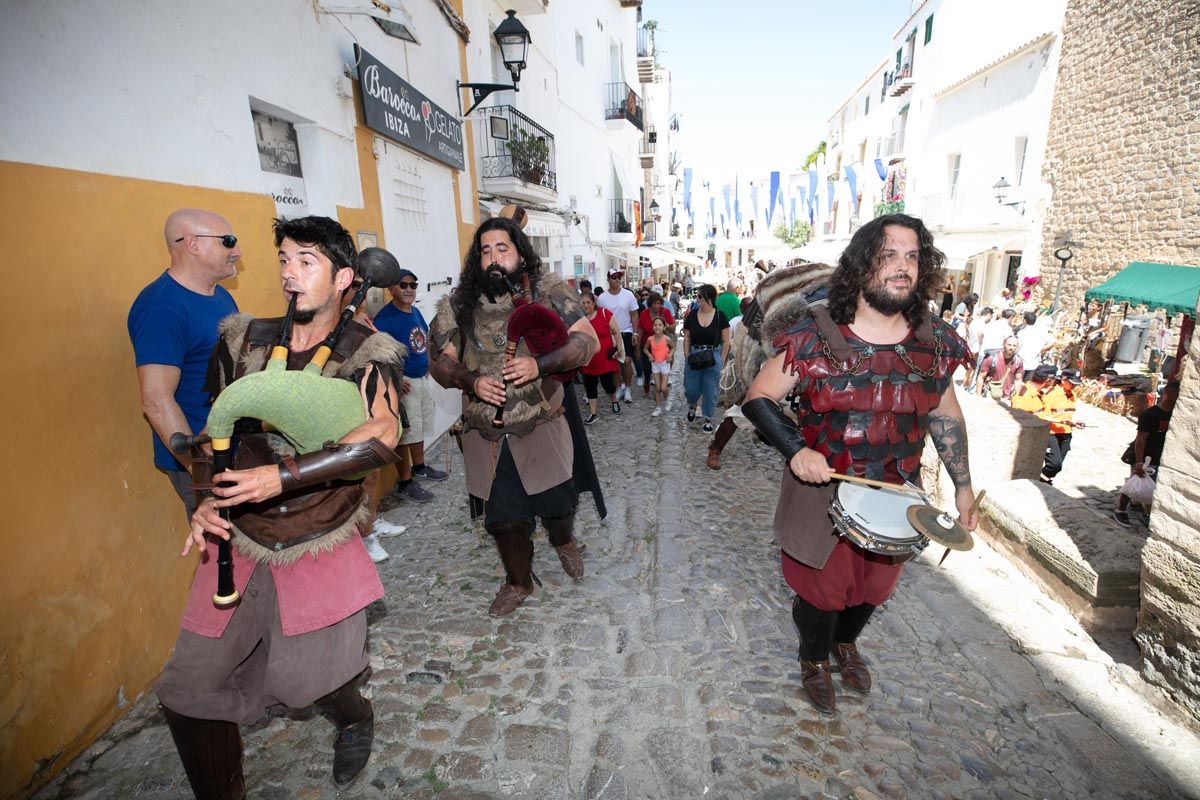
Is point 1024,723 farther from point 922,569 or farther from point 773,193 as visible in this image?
point 773,193

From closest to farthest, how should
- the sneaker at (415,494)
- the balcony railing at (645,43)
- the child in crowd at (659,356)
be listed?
the sneaker at (415,494)
the child in crowd at (659,356)
the balcony railing at (645,43)

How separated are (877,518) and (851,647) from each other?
3.31 feet

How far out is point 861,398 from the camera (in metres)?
2.26

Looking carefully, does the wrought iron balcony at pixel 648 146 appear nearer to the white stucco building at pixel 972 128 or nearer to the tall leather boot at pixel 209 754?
the white stucco building at pixel 972 128

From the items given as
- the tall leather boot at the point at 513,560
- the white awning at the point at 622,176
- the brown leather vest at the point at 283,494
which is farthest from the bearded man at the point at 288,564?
the white awning at the point at 622,176

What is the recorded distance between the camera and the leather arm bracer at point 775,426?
7.39 ft

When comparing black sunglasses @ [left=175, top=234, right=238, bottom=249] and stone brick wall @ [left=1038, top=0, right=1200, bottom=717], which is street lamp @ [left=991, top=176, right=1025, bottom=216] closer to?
stone brick wall @ [left=1038, top=0, right=1200, bottom=717]

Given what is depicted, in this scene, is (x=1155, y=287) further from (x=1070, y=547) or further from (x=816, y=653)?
(x=816, y=653)

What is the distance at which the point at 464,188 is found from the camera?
811 centimetres

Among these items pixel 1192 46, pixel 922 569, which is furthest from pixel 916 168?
pixel 922 569

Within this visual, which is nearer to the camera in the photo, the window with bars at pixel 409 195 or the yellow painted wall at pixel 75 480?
the yellow painted wall at pixel 75 480

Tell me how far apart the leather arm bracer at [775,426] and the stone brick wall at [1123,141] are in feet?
38.7

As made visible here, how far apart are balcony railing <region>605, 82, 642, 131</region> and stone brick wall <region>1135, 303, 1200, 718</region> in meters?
18.0

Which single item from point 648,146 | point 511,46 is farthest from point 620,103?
point 511,46
